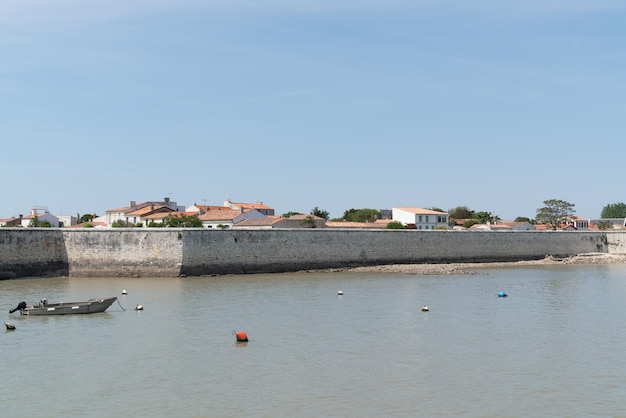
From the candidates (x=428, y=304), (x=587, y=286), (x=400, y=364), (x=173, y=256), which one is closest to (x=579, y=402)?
(x=400, y=364)

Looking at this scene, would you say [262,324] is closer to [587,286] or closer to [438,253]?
[587,286]

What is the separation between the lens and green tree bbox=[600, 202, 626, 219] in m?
154

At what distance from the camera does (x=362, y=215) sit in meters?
95.4

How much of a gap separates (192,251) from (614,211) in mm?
136518

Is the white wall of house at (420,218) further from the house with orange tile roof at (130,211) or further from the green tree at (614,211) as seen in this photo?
the green tree at (614,211)

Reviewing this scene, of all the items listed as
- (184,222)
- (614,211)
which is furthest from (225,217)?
(614,211)

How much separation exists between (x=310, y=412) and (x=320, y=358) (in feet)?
15.1

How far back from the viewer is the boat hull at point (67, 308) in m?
25.3

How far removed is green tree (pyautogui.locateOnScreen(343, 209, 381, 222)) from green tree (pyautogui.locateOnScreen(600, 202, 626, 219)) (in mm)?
80746

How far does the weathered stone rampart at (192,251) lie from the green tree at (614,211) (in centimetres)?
11848

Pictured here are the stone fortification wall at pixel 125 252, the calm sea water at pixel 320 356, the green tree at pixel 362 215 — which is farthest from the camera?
the green tree at pixel 362 215

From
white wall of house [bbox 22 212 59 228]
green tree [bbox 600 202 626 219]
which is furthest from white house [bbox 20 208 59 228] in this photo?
green tree [bbox 600 202 626 219]

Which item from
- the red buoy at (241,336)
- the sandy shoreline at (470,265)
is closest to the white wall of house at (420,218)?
the sandy shoreline at (470,265)

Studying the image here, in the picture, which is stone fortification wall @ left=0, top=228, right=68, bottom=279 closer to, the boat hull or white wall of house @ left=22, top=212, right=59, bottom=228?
the boat hull
